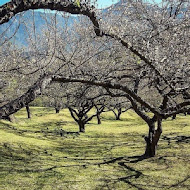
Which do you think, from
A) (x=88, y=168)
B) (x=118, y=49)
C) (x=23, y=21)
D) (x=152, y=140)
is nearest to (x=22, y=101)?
(x=23, y=21)

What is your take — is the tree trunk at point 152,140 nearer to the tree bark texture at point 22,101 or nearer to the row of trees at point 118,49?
the row of trees at point 118,49

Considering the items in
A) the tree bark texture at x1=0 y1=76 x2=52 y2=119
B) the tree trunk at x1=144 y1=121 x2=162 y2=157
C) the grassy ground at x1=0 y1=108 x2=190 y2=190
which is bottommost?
the grassy ground at x1=0 y1=108 x2=190 y2=190

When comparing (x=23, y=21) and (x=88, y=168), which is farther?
(x=88, y=168)

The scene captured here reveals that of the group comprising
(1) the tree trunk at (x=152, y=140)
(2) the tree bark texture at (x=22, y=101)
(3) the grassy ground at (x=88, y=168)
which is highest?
(2) the tree bark texture at (x=22, y=101)

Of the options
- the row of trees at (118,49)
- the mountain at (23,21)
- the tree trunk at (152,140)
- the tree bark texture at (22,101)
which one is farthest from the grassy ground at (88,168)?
the mountain at (23,21)

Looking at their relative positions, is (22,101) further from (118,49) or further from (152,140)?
(152,140)

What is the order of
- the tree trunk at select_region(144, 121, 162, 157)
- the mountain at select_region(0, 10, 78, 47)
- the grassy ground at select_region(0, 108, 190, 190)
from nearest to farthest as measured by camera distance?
the mountain at select_region(0, 10, 78, 47) → the grassy ground at select_region(0, 108, 190, 190) → the tree trunk at select_region(144, 121, 162, 157)

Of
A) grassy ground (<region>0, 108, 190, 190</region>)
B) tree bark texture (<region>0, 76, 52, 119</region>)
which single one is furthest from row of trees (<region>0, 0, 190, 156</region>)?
grassy ground (<region>0, 108, 190, 190</region>)

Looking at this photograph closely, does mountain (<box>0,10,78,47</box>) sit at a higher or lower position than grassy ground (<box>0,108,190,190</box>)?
higher

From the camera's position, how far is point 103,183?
1019 centimetres

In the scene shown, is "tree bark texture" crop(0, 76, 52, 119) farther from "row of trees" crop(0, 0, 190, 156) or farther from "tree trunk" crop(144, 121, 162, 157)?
"tree trunk" crop(144, 121, 162, 157)

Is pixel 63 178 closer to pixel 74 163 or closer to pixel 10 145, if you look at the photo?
pixel 74 163

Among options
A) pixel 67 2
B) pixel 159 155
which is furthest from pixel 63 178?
pixel 67 2

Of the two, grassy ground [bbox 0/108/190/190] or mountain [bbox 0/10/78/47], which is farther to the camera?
grassy ground [bbox 0/108/190/190]
